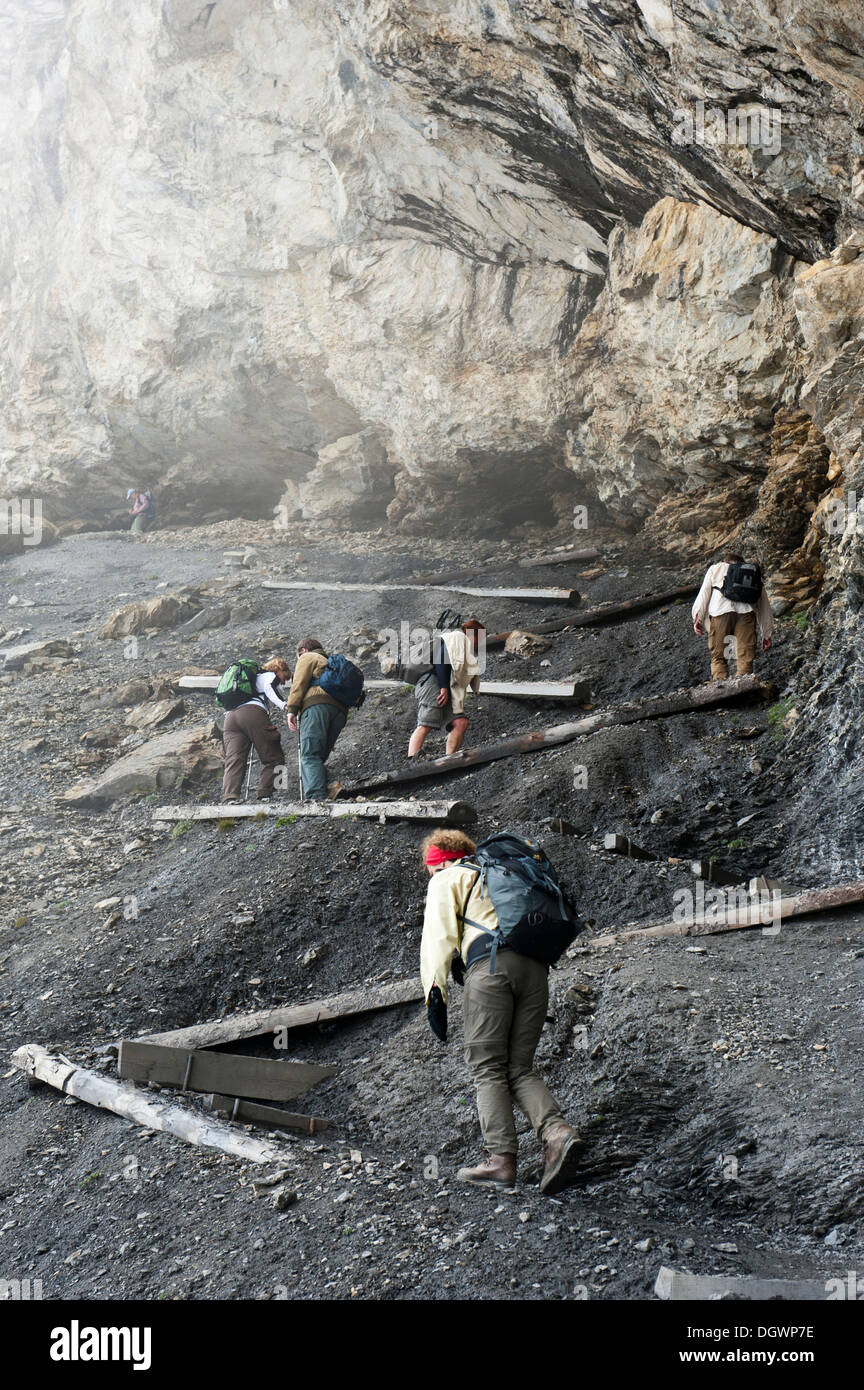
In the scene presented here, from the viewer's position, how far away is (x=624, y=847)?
8273 millimetres

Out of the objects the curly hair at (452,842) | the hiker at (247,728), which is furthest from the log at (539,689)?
the curly hair at (452,842)

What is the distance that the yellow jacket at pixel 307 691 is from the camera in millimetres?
10422

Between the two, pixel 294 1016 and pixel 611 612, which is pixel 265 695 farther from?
pixel 611 612

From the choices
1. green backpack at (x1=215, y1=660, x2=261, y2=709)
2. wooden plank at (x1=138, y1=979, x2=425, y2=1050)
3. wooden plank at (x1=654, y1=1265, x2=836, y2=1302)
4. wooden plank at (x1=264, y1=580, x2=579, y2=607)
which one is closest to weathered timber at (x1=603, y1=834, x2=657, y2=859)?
wooden plank at (x1=138, y1=979, x2=425, y2=1050)

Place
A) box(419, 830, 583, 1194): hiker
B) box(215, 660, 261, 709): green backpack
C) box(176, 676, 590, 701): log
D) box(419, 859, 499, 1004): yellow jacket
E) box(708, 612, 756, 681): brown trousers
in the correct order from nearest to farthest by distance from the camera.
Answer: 1. box(419, 830, 583, 1194): hiker
2. box(419, 859, 499, 1004): yellow jacket
3. box(708, 612, 756, 681): brown trousers
4. box(215, 660, 261, 709): green backpack
5. box(176, 676, 590, 701): log

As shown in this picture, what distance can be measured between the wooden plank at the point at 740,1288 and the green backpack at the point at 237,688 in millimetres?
8538

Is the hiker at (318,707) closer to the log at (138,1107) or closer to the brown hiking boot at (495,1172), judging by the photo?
the log at (138,1107)

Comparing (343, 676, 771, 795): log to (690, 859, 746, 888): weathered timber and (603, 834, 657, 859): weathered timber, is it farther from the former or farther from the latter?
(690, 859, 746, 888): weathered timber

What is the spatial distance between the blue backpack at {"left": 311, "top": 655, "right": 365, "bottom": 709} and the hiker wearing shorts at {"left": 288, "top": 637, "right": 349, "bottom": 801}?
53 millimetres

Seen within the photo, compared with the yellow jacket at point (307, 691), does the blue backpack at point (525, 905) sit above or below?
below

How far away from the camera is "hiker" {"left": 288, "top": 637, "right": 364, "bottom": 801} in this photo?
33.9 ft

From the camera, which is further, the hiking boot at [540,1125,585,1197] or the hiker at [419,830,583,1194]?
the hiker at [419,830,583,1194]

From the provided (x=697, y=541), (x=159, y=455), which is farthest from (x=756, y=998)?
(x=159, y=455)

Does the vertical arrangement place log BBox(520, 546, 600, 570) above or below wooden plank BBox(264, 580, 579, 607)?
above
